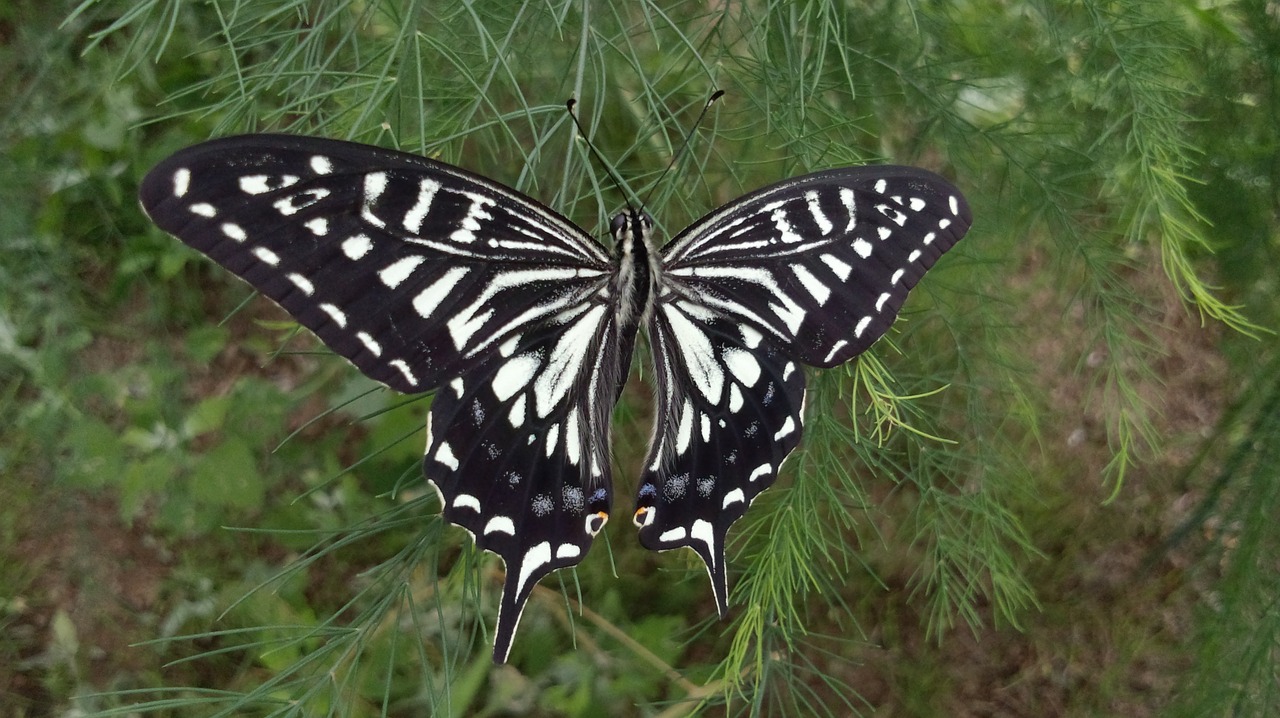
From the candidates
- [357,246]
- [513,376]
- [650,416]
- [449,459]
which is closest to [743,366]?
[513,376]

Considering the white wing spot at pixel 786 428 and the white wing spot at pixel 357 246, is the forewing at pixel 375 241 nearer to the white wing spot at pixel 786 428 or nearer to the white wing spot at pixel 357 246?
the white wing spot at pixel 357 246

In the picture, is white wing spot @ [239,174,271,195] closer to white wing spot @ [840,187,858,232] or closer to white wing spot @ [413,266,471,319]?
white wing spot @ [413,266,471,319]

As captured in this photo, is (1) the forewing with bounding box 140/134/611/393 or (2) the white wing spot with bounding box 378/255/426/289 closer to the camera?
(1) the forewing with bounding box 140/134/611/393

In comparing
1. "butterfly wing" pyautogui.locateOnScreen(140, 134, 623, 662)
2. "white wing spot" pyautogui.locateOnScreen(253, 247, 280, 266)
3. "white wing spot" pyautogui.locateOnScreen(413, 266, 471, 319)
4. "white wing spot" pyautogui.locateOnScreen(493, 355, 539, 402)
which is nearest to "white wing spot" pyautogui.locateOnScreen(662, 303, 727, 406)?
"butterfly wing" pyautogui.locateOnScreen(140, 134, 623, 662)

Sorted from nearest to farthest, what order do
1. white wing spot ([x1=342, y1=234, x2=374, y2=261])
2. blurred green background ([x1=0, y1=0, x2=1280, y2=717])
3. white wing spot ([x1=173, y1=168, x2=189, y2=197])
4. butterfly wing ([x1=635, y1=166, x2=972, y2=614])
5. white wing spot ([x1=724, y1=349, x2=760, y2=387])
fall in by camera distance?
1. white wing spot ([x1=173, y1=168, x2=189, y2=197])
2. white wing spot ([x1=342, y1=234, x2=374, y2=261])
3. butterfly wing ([x1=635, y1=166, x2=972, y2=614])
4. white wing spot ([x1=724, y1=349, x2=760, y2=387])
5. blurred green background ([x1=0, y1=0, x2=1280, y2=717])

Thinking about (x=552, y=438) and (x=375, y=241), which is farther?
(x=552, y=438)

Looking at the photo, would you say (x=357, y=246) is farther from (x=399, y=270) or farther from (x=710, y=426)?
(x=710, y=426)

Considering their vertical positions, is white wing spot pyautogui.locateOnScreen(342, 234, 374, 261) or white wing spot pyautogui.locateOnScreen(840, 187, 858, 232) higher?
white wing spot pyautogui.locateOnScreen(342, 234, 374, 261)

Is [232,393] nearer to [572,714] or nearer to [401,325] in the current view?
[572,714]
